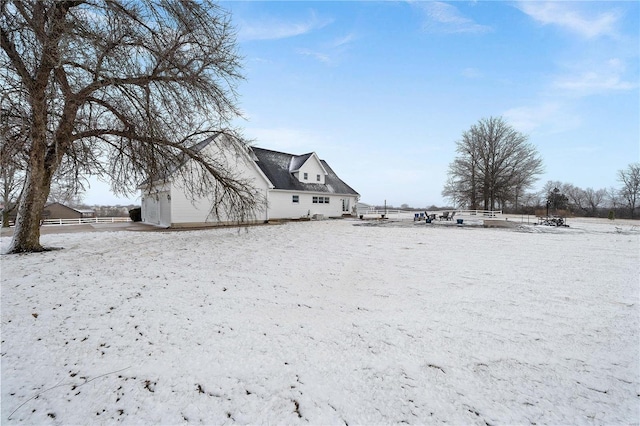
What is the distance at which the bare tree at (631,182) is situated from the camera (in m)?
41.7

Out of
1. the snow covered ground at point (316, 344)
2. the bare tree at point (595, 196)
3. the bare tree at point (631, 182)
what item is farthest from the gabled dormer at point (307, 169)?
the bare tree at point (595, 196)

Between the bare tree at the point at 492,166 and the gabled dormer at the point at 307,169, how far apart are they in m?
23.0

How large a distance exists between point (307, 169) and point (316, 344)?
74.5 feet

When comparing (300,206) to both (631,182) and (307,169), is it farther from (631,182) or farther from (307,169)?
(631,182)

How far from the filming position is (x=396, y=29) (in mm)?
12734

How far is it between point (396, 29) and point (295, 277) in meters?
13.3

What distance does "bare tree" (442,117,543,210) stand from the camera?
34000 mm

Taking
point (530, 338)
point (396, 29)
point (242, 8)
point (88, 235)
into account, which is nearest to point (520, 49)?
point (396, 29)

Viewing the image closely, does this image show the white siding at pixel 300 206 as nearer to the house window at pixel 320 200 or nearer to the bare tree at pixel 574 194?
the house window at pixel 320 200

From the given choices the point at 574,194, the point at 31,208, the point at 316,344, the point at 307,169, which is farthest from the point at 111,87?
the point at 574,194

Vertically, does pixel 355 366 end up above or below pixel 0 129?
below

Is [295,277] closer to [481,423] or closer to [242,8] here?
[481,423]

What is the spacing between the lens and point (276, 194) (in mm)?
21906

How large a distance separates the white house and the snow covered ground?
32.5ft
